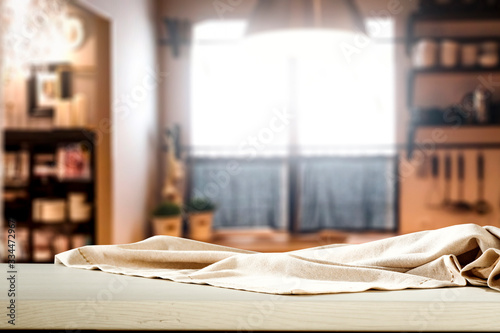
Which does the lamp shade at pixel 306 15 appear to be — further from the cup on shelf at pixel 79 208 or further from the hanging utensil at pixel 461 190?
the hanging utensil at pixel 461 190

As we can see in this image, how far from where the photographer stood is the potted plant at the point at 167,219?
4508 mm

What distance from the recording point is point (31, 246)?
4215 millimetres

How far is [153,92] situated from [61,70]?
752 millimetres

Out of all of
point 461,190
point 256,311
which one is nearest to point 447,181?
point 461,190

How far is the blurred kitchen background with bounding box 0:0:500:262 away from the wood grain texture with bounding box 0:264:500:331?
3.03 m

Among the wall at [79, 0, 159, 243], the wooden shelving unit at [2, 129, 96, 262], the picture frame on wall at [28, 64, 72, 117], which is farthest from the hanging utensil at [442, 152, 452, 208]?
the picture frame on wall at [28, 64, 72, 117]

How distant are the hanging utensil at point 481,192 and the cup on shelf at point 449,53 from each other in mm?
753

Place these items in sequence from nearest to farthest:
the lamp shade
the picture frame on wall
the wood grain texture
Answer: the wood grain texture, the lamp shade, the picture frame on wall

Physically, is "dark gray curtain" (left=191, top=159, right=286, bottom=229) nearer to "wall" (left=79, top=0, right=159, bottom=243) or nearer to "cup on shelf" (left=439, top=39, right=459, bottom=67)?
"wall" (left=79, top=0, right=159, bottom=243)

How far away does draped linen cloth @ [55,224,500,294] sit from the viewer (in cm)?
109

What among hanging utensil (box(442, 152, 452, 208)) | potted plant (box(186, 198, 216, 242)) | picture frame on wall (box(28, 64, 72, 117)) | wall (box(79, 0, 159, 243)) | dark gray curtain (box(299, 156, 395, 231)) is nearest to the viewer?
wall (box(79, 0, 159, 243))

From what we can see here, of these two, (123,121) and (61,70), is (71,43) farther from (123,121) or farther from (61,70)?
(123,121)

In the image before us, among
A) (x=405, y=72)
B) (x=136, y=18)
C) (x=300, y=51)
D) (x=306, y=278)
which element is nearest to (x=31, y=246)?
(x=136, y=18)

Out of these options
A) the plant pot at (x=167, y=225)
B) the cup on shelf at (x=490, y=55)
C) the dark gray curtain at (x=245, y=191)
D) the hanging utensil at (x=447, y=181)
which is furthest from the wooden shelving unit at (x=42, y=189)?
the cup on shelf at (x=490, y=55)
